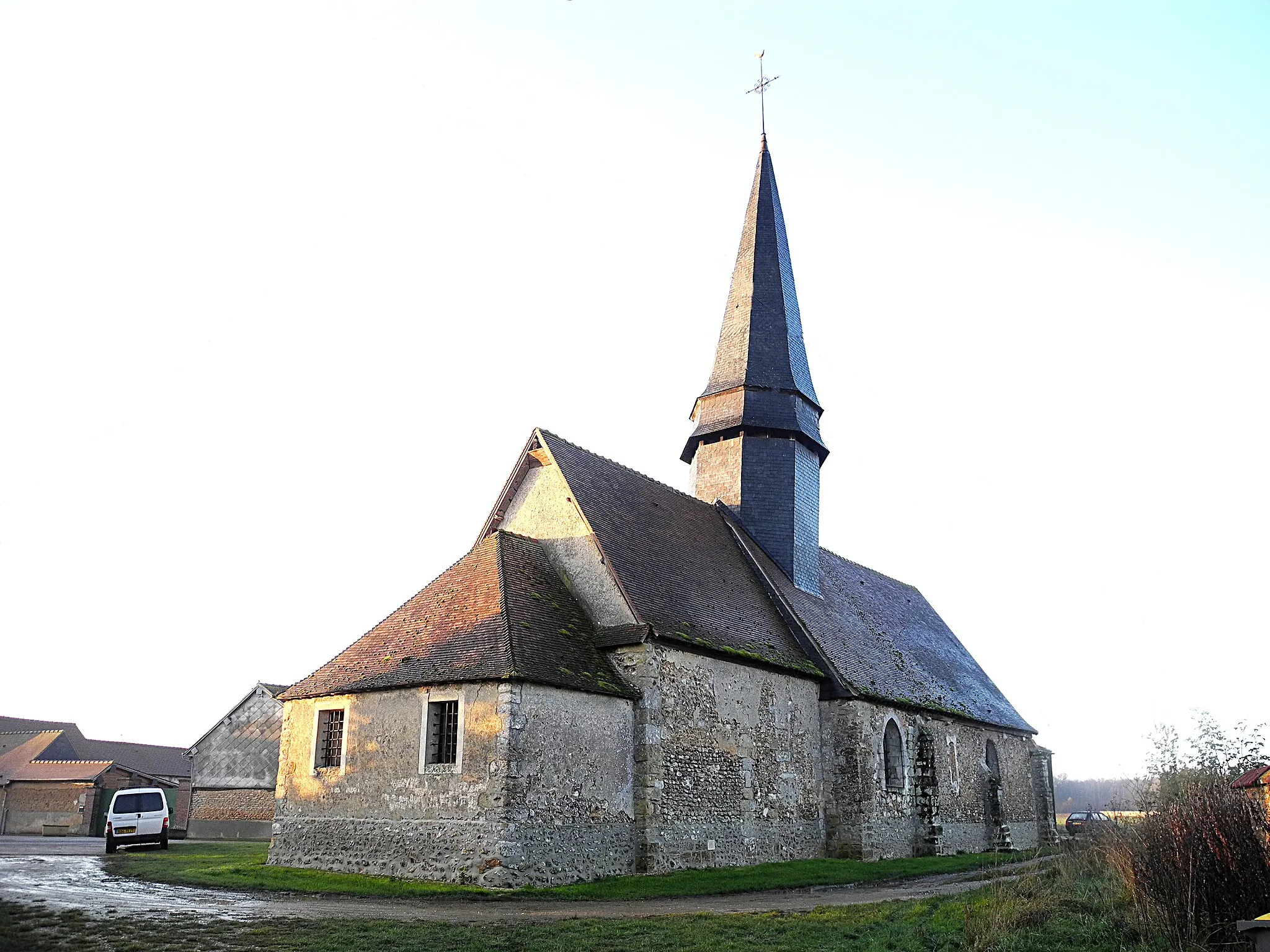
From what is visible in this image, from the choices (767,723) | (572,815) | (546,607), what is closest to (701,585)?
(767,723)

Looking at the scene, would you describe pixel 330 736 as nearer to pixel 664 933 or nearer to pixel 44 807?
pixel 664 933

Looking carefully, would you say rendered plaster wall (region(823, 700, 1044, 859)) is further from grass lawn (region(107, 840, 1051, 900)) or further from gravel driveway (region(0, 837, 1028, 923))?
gravel driveway (region(0, 837, 1028, 923))

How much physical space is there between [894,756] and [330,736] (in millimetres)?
15137

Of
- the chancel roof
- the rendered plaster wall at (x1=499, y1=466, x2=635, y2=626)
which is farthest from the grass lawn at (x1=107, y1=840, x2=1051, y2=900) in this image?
the rendered plaster wall at (x1=499, y1=466, x2=635, y2=626)

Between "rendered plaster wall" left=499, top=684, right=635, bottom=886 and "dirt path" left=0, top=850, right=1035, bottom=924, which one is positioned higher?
"rendered plaster wall" left=499, top=684, right=635, bottom=886

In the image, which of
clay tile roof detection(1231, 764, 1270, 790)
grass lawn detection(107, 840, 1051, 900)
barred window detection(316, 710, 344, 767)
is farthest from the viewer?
clay tile roof detection(1231, 764, 1270, 790)

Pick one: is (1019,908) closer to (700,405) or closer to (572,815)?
(572,815)

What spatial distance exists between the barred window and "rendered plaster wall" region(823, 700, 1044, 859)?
12.0m

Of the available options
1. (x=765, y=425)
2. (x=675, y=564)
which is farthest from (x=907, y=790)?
(x=765, y=425)

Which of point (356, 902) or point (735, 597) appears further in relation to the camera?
point (735, 597)

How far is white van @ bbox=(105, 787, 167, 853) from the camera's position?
2336cm

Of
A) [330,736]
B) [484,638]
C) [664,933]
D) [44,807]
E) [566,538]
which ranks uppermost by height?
→ [566,538]

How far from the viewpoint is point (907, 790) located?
25.4 meters

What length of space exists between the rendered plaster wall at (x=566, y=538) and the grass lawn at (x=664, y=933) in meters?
8.07
